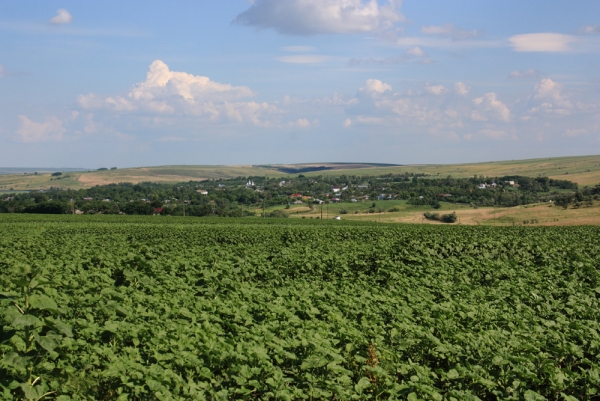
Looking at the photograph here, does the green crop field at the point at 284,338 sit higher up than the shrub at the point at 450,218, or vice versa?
→ the green crop field at the point at 284,338

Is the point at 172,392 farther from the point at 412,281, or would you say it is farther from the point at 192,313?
the point at 412,281

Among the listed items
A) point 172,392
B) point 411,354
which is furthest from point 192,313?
point 411,354

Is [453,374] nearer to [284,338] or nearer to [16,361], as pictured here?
[284,338]

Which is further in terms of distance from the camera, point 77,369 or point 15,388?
point 77,369

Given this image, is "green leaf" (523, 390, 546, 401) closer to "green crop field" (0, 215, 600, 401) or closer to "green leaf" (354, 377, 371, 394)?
"green crop field" (0, 215, 600, 401)

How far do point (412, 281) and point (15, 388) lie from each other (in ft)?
32.9

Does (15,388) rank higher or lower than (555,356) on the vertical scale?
higher

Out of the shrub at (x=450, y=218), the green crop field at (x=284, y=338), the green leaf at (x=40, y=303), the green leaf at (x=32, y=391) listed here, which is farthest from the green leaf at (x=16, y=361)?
the shrub at (x=450, y=218)

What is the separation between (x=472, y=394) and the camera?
7137mm

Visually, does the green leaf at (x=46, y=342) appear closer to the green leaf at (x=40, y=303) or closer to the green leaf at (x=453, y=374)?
the green leaf at (x=40, y=303)

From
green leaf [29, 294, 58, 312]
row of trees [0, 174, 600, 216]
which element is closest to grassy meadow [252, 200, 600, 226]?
row of trees [0, 174, 600, 216]

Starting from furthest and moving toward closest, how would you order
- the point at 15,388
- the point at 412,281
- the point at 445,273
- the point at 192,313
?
the point at 445,273, the point at 412,281, the point at 192,313, the point at 15,388

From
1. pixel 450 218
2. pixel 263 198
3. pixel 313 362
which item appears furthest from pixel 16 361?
pixel 263 198

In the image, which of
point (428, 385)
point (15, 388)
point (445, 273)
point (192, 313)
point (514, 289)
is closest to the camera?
point (15, 388)
